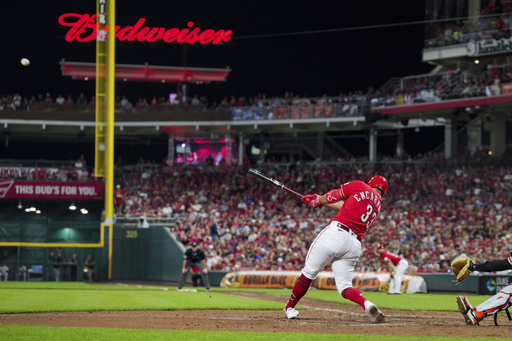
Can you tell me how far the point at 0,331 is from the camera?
7.87 metres

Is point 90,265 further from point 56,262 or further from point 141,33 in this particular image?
point 141,33

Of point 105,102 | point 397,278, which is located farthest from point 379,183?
point 105,102

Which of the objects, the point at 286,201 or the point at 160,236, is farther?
the point at 286,201

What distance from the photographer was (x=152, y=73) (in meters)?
44.4

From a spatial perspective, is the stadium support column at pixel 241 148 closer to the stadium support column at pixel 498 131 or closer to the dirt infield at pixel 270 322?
the stadium support column at pixel 498 131

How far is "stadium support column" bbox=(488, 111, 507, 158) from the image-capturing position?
34.7 meters

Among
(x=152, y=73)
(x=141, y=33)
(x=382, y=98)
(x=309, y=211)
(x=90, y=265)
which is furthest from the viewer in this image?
(x=152, y=73)

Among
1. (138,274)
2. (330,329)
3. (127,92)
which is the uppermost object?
(127,92)

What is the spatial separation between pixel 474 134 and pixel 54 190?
21353 millimetres

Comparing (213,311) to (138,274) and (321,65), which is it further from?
(321,65)

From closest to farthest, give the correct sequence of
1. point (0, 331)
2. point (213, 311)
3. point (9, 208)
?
point (0, 331) → point (213, 311) → point (9, 208)

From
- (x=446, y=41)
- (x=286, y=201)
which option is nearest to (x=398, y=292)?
(x=286, y=201)

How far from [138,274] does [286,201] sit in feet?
25.4

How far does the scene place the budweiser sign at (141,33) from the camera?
3862 cm
